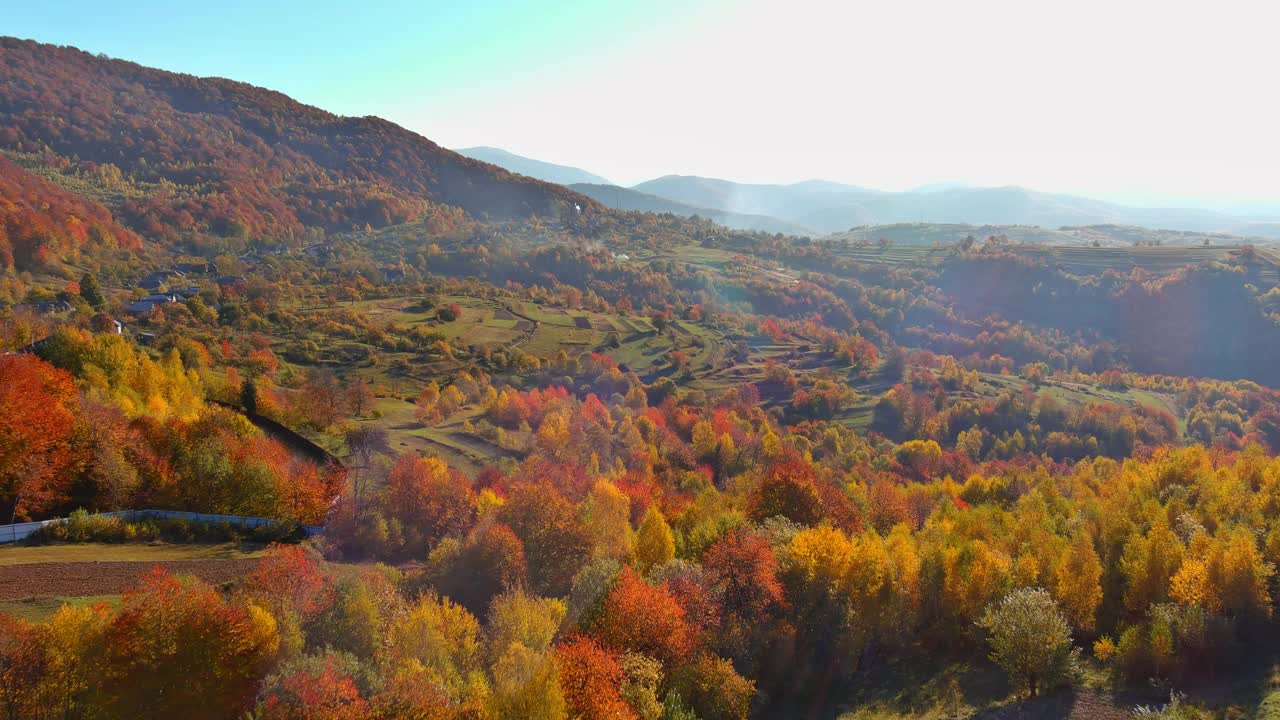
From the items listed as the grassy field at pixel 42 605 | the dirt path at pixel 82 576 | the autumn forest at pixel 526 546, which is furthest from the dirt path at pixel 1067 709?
the grassy field at pixel 42 605

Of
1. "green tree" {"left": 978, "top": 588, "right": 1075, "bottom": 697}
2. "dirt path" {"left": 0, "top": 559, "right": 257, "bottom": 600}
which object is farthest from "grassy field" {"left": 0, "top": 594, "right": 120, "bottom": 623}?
"green tree" {"left": 978, "top": 588, "right": 1075, "bottom": 697}

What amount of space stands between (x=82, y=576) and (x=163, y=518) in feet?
34.6

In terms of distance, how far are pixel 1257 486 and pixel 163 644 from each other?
3094 inches

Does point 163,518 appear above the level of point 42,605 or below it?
below

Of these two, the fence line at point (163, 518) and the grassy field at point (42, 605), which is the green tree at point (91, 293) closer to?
the fence line at point (163, 518)

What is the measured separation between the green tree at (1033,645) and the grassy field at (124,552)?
40580 millimetres

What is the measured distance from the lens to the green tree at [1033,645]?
95.3ft

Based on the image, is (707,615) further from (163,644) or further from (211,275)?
(211,275)

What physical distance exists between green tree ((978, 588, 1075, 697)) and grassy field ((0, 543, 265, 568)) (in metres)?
40.6

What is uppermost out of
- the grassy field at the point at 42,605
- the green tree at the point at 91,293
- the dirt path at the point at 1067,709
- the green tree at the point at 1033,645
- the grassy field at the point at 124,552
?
the green tree at the point at 91,293

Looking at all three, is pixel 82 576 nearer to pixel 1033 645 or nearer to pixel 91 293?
pixel 1033 645

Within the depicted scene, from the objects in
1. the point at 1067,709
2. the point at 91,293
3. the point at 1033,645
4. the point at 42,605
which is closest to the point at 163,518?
the point at 42,605

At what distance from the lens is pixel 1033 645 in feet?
95.6

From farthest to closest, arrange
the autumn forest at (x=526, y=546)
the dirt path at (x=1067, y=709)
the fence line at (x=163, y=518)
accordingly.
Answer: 1. the fence line at (x=163, y=518)
2. the dirt path at (x=1067, y=709)
3. the autumn forest at (x=526, y=546)
